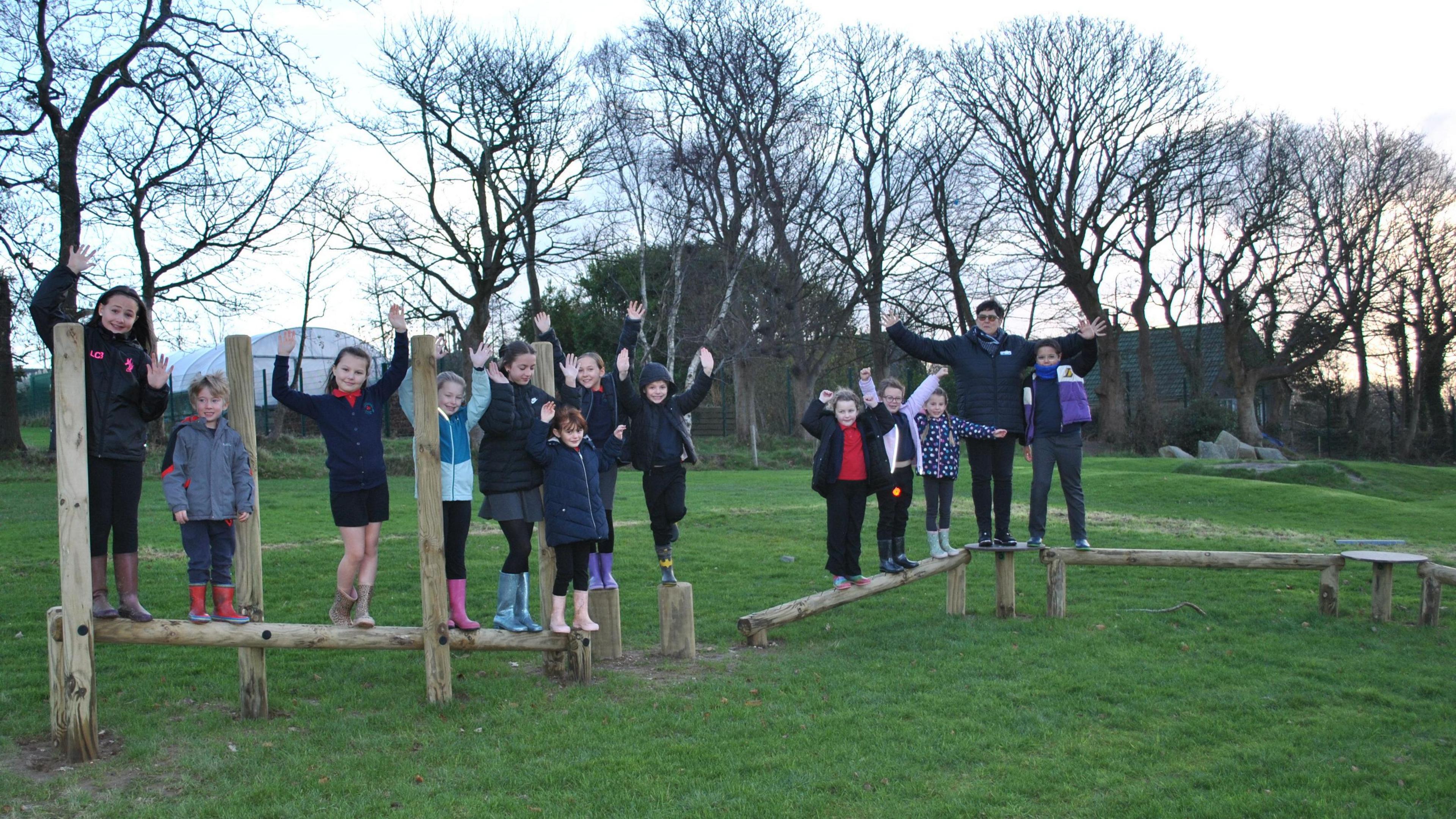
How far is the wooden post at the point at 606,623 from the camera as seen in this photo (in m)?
7.17

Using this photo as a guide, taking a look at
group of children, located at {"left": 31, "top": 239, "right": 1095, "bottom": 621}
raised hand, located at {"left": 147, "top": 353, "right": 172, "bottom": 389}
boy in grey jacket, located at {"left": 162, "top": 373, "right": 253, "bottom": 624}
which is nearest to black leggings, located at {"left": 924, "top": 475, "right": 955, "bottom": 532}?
group of children, located at {"left": 31, "top": 239, "right": 1095, "bottom": 621}

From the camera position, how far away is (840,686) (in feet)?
21.3

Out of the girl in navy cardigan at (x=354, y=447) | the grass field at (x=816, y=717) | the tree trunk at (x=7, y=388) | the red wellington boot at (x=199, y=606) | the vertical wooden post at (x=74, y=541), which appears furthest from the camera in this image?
the tree trunk at (x=7, y=388)

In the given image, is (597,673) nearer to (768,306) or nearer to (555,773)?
(555,773)

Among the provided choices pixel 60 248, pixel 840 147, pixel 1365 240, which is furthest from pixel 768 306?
pixel 1365 240

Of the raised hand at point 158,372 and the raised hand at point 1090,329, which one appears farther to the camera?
the raised hand at point 1090,329

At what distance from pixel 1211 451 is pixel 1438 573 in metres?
24.4

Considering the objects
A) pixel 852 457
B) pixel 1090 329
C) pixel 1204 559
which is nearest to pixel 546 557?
pixel 852 457

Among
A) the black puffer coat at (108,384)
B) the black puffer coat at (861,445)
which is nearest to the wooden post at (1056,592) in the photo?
Answer: the black puffer coat at (861,445)

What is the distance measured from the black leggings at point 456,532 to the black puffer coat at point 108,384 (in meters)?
1.74

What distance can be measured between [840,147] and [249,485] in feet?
101

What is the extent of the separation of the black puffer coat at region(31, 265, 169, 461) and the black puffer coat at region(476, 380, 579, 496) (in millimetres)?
1858

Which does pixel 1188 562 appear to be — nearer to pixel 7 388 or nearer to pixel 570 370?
pixel 570 370

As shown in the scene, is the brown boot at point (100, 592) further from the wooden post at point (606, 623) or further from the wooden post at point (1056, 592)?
the wooden post at point (1056, 592)
